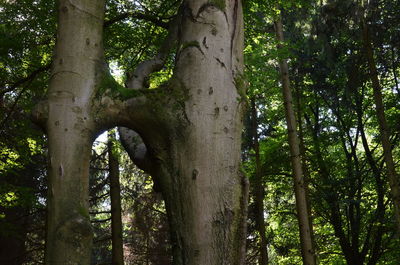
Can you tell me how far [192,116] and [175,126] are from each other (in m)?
0.11

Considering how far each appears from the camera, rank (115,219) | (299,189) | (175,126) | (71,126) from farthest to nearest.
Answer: (115,219) < (299,189) < (175,126) < (71,126)

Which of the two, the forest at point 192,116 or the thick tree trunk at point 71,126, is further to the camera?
the forest at point 192,116

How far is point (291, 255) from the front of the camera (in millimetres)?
16328

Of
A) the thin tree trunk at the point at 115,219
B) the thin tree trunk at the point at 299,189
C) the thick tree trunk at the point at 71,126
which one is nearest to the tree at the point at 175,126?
the thick tree trunk at the point at 71,126

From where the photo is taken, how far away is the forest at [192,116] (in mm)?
2066

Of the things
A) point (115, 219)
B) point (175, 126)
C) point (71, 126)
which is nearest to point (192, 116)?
point (175, 126)

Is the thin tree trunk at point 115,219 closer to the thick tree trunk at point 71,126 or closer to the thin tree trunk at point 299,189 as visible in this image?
the thin tree trunk at point 299,189

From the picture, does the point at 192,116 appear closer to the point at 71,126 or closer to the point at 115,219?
the point at 71,126

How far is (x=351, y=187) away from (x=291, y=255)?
4.08m

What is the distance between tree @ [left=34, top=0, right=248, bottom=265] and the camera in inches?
79.0

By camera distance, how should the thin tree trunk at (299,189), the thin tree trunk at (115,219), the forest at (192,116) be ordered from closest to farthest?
the forest at (192,116) → the thin tree trunk at (299,189) → the thin tree trunk at (115,219)

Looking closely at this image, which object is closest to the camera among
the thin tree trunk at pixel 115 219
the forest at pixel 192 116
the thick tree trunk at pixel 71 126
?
the thick tree trunk at pixel 71 126

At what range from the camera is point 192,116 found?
2199 millimetres

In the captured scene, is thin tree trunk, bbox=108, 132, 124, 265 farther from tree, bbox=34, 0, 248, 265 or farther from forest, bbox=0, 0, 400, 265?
tree, bbox=34, 0, 248, 265
